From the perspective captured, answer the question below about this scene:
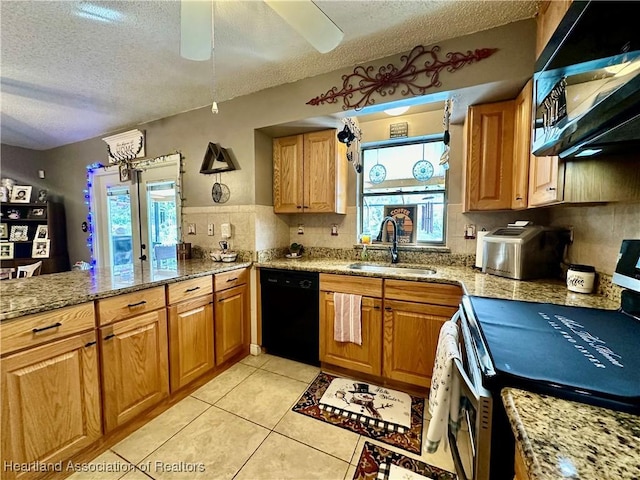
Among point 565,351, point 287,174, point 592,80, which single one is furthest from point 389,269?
point 592,80

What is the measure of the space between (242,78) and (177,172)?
4.35ft

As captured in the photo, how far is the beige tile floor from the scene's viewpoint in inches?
54.2

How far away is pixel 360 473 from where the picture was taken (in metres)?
1.37

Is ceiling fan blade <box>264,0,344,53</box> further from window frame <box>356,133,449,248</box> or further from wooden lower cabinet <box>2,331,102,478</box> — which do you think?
wooden lower cabinet <box>2,331,102,478</box>

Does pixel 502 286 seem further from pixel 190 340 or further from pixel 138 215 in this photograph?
pixel 138 215

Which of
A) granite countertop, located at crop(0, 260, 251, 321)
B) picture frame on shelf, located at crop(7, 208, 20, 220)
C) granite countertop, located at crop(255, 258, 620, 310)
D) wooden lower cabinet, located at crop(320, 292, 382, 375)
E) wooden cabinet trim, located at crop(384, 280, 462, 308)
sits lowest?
wooden lower cabinet, located at crop(320, 292, 382, 375)

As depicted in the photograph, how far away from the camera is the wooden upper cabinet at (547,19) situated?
1250 mm

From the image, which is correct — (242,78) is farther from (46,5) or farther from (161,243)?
(161,243)

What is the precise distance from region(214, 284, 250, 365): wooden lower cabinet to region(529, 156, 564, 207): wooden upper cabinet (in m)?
2.32

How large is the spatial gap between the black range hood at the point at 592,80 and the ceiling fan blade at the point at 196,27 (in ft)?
4.49

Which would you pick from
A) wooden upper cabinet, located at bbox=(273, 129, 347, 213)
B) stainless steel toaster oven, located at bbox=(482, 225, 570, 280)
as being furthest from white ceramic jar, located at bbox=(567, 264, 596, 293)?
wooden upper cabinet, located at bbox=(273, 129, 347, 213)

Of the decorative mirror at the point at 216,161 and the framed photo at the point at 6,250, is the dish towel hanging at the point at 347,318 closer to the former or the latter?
the decorative mirror at the point at 216,161

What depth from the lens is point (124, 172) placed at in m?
3.34

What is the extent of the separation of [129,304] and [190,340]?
22.6 inches
